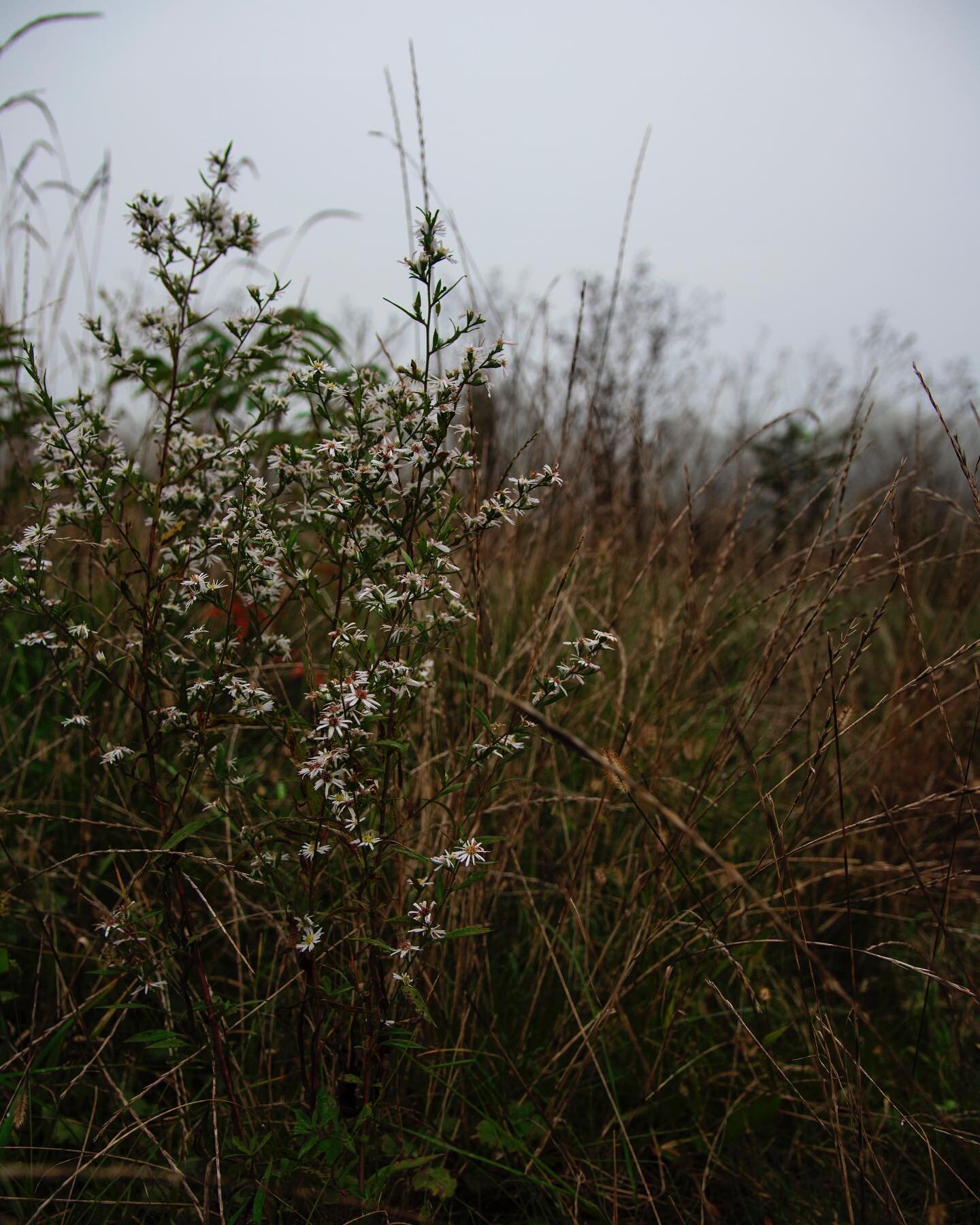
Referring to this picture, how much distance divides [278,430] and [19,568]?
175 cm

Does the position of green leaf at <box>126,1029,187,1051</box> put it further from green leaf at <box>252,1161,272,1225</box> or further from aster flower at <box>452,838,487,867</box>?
aster flower at <box>452,838,487,867</box>

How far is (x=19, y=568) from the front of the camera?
→ 1.20 meters

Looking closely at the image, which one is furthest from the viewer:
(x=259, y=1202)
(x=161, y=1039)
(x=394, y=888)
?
(x=394, y=888)

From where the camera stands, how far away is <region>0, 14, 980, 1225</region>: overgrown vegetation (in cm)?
117

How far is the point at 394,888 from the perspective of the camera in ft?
5.29

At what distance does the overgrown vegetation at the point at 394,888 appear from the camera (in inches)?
45.9

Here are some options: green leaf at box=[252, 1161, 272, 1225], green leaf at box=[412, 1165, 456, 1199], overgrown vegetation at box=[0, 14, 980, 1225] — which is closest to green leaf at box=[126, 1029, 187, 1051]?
overgrown vegetation at box=[0, 14, 980, 1225]

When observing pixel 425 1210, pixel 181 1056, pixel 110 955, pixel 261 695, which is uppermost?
pixel 261 695

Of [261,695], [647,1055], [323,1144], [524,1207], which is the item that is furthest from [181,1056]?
[647,1055]

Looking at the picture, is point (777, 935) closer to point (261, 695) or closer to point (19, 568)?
point (261, 695)

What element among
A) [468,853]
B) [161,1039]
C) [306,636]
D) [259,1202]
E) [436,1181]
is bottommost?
[436,1181]

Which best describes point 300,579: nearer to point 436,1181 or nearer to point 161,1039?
point 161,1039

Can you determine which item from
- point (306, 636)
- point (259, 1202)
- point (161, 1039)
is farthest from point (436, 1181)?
point (306, 636)

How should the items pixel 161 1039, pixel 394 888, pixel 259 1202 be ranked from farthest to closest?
1. pixel 394 888
2. pixel 161 1039
3. pixel 259 1202
